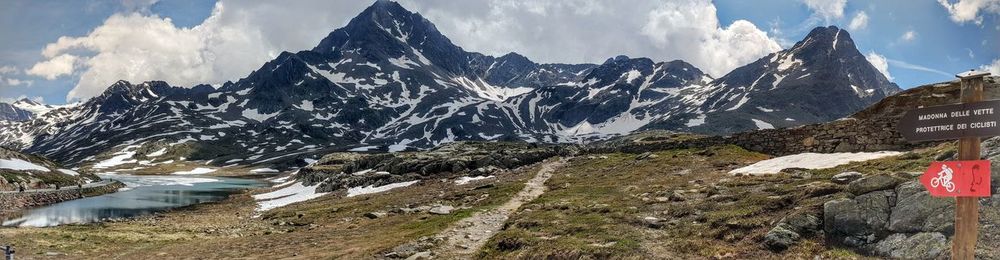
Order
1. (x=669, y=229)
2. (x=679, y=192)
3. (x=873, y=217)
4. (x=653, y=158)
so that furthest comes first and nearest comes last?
(x=653, y=158), (x=679, y=192), (x=669, y=229), (x=873, y=217)

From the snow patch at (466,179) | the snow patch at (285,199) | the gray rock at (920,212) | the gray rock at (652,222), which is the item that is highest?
the gray rock at (920,212)

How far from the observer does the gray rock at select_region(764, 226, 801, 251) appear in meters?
17.4

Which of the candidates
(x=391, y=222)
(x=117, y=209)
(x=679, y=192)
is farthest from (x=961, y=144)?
(x=117, y=209)

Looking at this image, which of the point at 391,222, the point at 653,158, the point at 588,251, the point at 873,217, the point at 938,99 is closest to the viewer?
the point at 873,217

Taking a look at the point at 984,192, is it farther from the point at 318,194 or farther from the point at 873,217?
the point at 318,194

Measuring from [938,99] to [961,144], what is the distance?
29.8 m

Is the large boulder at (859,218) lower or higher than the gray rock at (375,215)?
higher

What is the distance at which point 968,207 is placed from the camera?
11.5m

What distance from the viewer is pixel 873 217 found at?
54.5 feet

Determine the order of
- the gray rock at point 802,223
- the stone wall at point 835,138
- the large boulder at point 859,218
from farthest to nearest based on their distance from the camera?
the stone wall at point 835,138 → the gray rock at point 802,223 → the large boulder at point 859,218

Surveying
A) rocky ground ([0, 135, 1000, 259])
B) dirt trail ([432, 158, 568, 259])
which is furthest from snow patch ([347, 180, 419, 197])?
dirt trail ([432, 158, 568, 259])

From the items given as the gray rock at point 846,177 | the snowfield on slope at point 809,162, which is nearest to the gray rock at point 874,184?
the gray rock at point 846,177

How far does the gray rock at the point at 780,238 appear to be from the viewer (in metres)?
17.4

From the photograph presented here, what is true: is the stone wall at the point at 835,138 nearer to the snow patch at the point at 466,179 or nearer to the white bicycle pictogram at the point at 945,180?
the white bicycle pictogram at the point at 945,180
